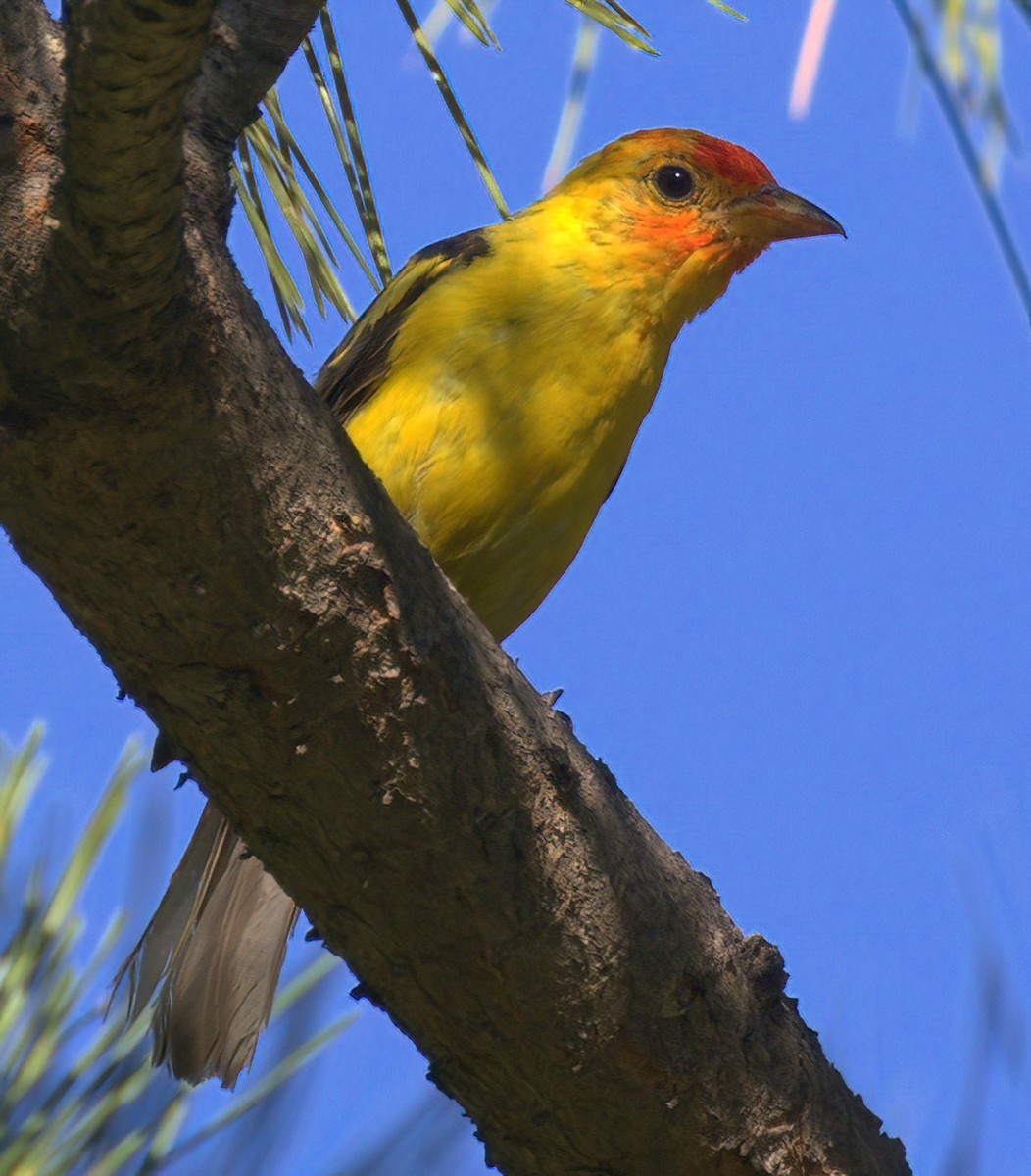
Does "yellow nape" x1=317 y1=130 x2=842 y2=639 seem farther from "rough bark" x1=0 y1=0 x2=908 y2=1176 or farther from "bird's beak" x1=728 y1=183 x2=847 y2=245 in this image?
"rough bark" x1=0 y1=0 x2=908 y2=1176

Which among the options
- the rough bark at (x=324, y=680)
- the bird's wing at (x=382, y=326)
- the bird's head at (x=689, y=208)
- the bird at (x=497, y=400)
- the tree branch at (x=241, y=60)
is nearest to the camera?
the rough bark at (x=324, y=680)

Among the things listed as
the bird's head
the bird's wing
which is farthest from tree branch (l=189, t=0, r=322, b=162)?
the bird's head

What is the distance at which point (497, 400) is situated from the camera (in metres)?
3.64

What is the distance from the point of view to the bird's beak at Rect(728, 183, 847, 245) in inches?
171

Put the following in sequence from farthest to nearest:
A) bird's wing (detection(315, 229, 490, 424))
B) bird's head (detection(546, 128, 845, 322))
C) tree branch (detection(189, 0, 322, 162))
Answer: bird's head (detection(546, 128, 845, 322)) → bird's wing (detection(315, 229, 490, 424)) → tree branch (detection(189, 0, 322, 162))

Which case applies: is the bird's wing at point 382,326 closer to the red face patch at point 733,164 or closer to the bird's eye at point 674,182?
the bird's eye at point 674,182

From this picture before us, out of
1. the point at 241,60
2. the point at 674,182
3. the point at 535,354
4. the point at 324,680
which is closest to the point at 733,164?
the point at 674,182

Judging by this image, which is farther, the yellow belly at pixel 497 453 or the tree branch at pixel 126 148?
the yellow belly at pixel 497 453

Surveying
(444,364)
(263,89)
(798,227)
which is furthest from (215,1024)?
(798,227)

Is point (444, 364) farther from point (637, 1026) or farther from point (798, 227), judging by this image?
point (637, 1026)

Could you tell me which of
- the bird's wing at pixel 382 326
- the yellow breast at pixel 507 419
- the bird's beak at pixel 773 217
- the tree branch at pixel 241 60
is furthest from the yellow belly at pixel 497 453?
the tree branch at pixel 241 60

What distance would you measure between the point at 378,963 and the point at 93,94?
4.75 feet

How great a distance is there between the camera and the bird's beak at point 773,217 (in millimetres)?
4348

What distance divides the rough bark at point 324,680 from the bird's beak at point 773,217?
2169 millimetres
